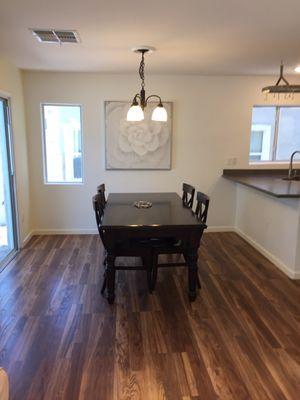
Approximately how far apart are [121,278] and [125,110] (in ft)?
8.09

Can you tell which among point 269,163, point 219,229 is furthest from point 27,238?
point 269,163

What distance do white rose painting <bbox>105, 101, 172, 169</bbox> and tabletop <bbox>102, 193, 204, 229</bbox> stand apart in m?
1.06

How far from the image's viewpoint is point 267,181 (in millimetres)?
4250

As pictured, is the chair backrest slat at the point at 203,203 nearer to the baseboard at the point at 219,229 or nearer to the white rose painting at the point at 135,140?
the white rose painting at the point at 135,140

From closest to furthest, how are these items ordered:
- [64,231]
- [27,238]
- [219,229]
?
[27,238]
[64,231]
[219,229]

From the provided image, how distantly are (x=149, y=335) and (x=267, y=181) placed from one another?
2766 millimetres

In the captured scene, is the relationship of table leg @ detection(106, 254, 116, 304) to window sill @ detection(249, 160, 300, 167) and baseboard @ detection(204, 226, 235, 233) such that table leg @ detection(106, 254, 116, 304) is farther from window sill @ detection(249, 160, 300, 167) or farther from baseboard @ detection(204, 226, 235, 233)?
window sill @ detection(249, 160, 300, 167)

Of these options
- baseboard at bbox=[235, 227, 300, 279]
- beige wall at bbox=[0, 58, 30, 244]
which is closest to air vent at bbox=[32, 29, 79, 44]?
beige wall at bbox=[0, 58, 30, 244]

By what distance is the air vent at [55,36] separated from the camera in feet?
8.78

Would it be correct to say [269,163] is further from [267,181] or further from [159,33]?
[159,33]

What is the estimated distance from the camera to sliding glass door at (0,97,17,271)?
3834 millimetres

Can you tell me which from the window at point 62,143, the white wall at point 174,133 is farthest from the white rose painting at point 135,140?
the window at point 62,143

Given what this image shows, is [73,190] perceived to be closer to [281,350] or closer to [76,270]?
[76,270]

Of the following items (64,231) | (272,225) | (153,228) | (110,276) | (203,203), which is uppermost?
(203,203)
